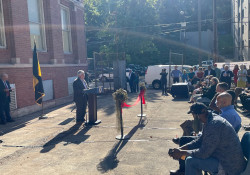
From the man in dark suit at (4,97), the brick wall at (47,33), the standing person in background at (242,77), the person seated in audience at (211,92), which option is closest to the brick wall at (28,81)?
the brick wall at (47,33)

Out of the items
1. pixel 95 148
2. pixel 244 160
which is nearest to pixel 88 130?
pixel 95 148

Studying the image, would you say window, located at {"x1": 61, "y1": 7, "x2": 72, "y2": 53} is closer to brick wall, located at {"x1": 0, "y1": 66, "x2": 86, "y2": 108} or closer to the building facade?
brick wall, located at {"x1": 0, "y1": 66, "x2": 86, "y2": 108}

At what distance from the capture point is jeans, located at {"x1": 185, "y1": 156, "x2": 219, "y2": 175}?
3.58 meters

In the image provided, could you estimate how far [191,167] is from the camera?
3.73 meters

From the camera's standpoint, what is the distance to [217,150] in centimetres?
354

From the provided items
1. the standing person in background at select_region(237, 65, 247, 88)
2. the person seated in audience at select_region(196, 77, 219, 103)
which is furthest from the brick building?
the standing person in background at select_region(237, 65, 247, 88)

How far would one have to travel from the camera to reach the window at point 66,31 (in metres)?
16.6

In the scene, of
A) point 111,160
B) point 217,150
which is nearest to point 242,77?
point 111,160

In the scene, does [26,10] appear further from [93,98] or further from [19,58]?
[93,98]

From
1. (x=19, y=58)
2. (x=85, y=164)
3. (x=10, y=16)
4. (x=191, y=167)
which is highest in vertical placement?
(x=10, y=16)

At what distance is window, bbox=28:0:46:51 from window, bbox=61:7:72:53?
278 centimetres

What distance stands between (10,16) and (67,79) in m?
5.95

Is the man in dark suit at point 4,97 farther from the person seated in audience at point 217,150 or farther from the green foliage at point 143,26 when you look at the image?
the green foliage at point 143,26

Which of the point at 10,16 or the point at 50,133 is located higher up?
the point at 10,16
